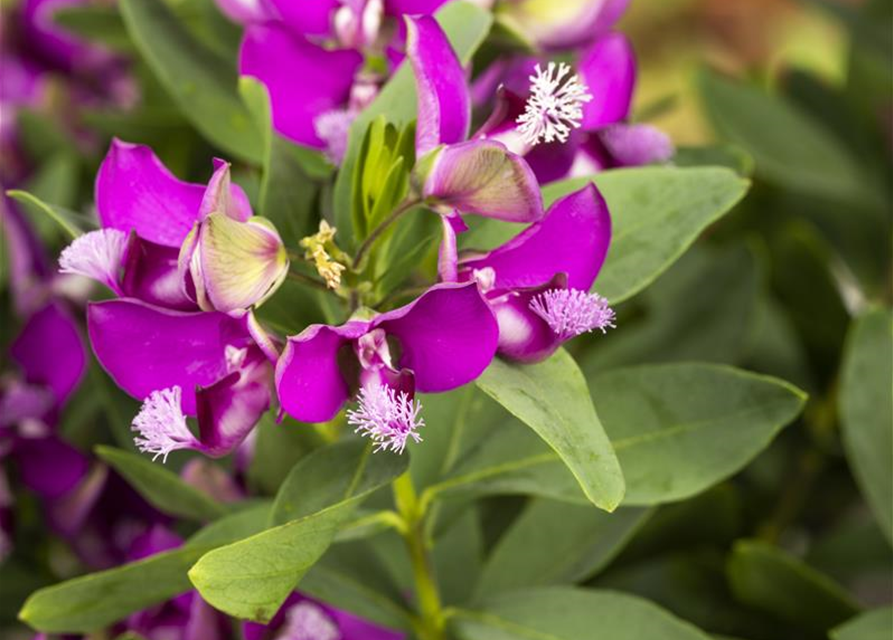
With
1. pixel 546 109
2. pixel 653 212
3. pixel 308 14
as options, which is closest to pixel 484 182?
pixel 546 109

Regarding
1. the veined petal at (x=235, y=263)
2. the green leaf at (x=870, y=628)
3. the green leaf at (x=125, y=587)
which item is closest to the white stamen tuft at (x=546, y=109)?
the veined petal at (x=235, y=263)

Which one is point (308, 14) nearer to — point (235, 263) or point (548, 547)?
point (235, 263)

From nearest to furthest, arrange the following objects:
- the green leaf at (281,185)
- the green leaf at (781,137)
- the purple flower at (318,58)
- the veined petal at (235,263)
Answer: the veined petal at (235,263) < the green leaf at (281,185) < the purple flower at (318,58) < the green leaf at (781,137)

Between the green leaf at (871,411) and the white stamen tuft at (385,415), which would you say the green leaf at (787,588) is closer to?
the green leaf at (871,411)

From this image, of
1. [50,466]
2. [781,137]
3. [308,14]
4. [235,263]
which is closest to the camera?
[235,263]

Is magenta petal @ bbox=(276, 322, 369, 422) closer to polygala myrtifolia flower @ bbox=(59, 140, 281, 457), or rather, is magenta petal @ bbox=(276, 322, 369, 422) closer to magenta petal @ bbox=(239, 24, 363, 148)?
polygala myrtifolia flower @ bbox=(59, 140, 281, 457)

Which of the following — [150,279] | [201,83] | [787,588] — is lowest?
[787,588]

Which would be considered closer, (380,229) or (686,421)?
(380,229)
